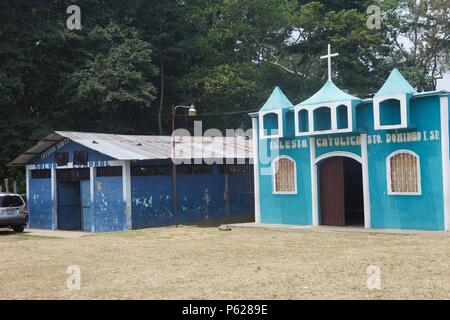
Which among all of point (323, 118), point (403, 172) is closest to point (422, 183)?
point (403, 172)

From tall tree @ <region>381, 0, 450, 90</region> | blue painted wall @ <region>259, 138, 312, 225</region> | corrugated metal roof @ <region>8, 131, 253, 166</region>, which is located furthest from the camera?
tall tree @ <region>381, 0, 450, 90</region>

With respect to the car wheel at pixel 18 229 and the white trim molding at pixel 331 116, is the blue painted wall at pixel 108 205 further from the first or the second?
the white trim molding at pixel 331 116

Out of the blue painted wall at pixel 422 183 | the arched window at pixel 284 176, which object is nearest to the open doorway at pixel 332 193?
the arched window at pixel 284 176

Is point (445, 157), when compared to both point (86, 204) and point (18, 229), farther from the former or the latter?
point (18, 229)

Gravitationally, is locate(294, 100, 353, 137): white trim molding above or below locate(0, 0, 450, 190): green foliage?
below

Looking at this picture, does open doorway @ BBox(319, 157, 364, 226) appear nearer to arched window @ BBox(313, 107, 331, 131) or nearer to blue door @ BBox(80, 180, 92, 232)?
arched window @ BBox(313, 107, 331, 131)

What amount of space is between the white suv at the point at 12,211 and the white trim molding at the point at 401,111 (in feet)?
43.0

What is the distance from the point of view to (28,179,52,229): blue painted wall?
971 inches

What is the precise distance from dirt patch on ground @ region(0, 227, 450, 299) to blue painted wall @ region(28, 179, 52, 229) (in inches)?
218

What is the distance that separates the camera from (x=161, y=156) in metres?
22.5

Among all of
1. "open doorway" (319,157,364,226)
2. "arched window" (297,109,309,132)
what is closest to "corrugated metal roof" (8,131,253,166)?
"arched window" (297,109,309,132)

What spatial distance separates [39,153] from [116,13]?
14.8 m

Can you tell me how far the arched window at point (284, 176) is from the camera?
20828mm

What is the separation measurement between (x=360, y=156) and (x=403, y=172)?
1.57m
